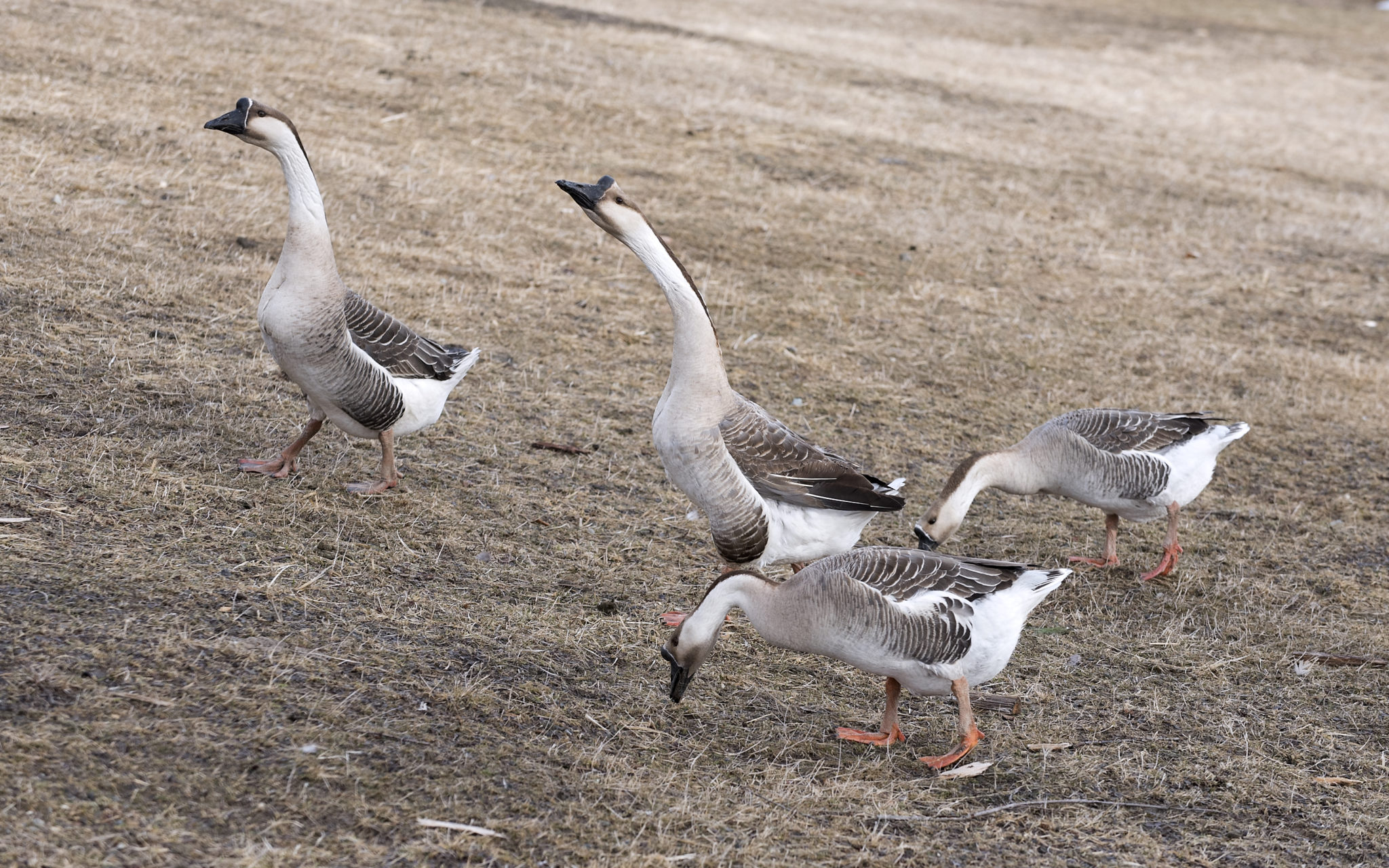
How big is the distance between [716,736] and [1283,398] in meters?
6.27

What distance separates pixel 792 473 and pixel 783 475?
0.15 feet

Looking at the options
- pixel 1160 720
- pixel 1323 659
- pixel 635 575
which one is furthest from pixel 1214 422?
pixel 635 575

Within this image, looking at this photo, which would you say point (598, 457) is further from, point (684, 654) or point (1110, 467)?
point (1110, 467)

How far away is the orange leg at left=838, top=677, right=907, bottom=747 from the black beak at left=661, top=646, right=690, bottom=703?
0.64 meters

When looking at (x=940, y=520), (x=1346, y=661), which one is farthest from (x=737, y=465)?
(x=1346, y=661)

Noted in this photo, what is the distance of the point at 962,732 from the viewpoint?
450 cm

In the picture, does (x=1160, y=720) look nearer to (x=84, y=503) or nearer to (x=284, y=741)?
(x=284, y=741)

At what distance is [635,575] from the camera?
18.7ft

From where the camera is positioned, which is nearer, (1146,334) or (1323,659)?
(1323,659)

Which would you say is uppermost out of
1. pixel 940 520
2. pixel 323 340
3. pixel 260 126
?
pixel 260 126

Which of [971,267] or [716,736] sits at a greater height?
[971,267]

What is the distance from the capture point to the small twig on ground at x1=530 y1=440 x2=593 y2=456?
6.83m

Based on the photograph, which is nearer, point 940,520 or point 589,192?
point 589,192

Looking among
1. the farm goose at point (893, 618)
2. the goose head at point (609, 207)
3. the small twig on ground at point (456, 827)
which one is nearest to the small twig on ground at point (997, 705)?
the farm goose at point (893, 618)
